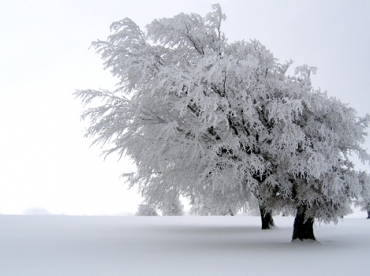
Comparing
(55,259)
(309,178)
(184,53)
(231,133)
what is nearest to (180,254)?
(55,259)

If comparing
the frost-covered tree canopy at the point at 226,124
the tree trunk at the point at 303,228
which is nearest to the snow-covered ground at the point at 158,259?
the tree trunk at the point at 303,228

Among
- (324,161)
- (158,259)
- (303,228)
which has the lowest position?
(158,259)

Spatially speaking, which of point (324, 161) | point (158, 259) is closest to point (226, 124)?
point (324, 161)

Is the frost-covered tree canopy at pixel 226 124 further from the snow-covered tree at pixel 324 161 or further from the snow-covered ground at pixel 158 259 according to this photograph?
the snow-covered ground at pixel 158 259

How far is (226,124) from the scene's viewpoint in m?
9.94

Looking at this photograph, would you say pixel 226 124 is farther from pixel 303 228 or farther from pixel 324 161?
pixel 303 228

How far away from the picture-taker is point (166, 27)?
1116cm

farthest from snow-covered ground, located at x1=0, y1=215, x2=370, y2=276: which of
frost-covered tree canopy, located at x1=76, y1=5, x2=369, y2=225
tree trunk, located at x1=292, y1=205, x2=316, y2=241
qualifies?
frost-covered tree canopy, located at x1=76, y1=5, x2=369, y2=225

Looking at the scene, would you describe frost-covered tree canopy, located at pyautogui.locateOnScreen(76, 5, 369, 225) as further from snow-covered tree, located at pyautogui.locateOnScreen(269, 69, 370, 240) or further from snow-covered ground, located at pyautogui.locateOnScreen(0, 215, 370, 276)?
snow-covered ground, located at pyautogui.locateOnScreen(0, 215, 370, 276)

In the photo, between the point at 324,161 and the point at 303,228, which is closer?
the point at 324,161

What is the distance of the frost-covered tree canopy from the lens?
31.3ft

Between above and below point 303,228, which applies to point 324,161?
above

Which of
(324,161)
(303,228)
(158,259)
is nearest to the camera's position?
(158,259)

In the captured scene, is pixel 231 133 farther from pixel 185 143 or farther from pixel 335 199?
pixel 335 199
